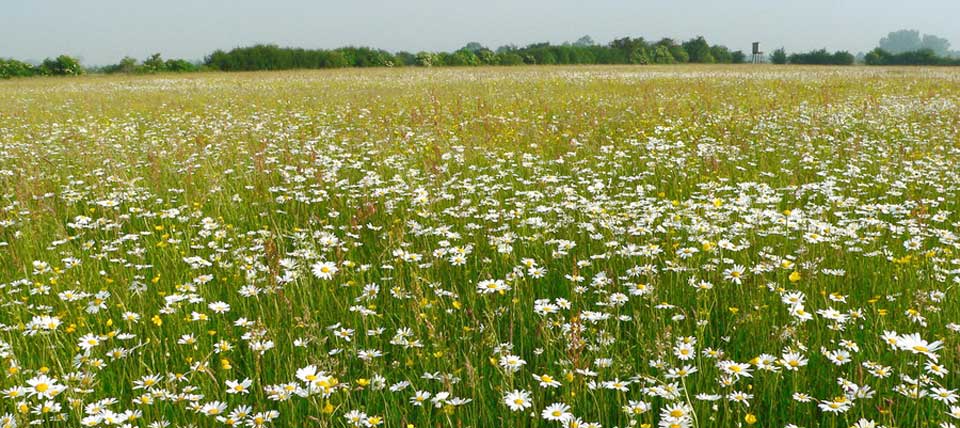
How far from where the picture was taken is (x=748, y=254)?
3.97m

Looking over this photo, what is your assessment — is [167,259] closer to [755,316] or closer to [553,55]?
[755,316]

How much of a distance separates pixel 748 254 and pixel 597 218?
3.33 feet

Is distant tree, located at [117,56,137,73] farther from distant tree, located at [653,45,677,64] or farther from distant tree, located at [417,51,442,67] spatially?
distant tree, located at [653,45,677,64]

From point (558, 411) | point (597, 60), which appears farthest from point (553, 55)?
point (558, 411)

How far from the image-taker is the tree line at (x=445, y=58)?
160ft

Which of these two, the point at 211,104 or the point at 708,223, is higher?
the point at 211,104

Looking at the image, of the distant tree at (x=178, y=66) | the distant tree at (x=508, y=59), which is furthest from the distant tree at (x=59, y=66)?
the distant tree at (x=508, y=59)

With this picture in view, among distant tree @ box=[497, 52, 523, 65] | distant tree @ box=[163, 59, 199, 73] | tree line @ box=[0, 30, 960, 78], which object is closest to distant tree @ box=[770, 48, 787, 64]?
tree line @ box=[0, 30, 960, 78]

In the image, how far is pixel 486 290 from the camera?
118 inches

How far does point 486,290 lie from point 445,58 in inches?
2221

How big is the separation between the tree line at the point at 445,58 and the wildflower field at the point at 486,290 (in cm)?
3625

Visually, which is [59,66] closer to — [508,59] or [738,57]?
[508,59]

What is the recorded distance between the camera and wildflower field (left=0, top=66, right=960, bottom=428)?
96.7 inches

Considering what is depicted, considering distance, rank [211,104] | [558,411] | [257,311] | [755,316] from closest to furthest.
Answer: [558,411] < [755,316] < [257,311] < [211,104]
